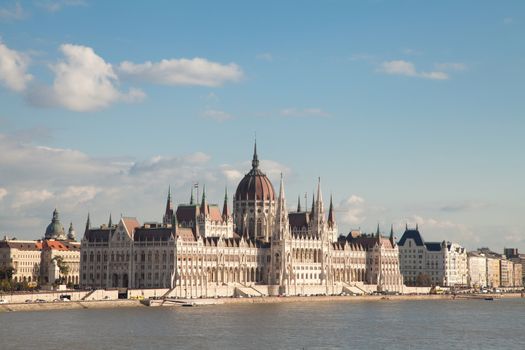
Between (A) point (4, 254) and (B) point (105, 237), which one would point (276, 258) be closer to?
(B) point (105, 237)

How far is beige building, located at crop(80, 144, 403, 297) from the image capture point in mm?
158750

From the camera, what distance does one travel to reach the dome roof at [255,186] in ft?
622

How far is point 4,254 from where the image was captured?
195000 mm

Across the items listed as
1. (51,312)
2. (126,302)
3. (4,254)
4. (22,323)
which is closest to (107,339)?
(22,323)

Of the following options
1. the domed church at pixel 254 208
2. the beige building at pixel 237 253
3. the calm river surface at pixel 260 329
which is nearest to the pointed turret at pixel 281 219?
the beige building at pixel 237 253

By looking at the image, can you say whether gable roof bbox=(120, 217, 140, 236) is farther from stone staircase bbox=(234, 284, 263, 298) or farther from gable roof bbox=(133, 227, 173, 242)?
stone staircase bbox=(234, 284, 263, 298)

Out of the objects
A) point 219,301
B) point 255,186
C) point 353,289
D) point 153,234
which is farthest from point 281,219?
point 219,301

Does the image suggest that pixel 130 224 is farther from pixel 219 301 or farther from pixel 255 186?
pixel 255 186

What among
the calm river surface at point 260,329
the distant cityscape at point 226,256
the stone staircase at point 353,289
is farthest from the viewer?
the stone staircase at point 353,289

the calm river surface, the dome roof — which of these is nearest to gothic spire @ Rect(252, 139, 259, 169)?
the dome roof

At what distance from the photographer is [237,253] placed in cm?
16950

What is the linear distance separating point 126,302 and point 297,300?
34821mm

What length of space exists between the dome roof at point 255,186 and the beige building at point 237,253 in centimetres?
18

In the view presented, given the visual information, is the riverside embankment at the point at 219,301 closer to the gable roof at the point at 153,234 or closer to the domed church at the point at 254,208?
the gable roof at the point at 153,234
